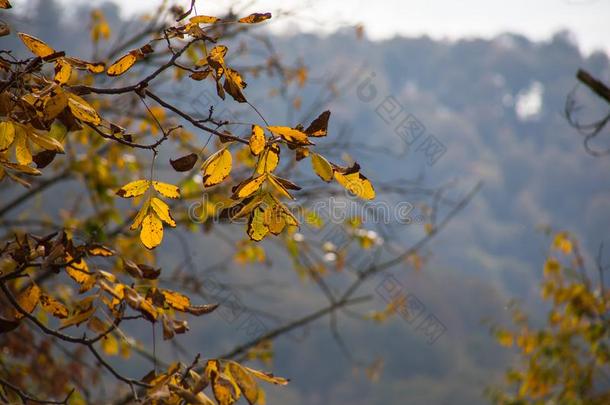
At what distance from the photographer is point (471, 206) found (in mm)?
38719

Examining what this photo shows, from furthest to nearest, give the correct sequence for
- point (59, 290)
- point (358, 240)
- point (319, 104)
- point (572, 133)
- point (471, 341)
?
point (572, 133)
point (471, 341)
point (59, 290)
point (319, 104)
point (358, 240)

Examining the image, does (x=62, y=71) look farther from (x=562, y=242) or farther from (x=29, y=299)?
(x=562, y=242)

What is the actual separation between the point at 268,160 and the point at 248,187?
1.8 inches

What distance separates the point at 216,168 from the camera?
2.74 feet

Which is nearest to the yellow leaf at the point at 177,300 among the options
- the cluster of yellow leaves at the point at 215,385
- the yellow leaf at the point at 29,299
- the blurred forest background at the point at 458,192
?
the cluster of yellow leaves at the point at 215,385

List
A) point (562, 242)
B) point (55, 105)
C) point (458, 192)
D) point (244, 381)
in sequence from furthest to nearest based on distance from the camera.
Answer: point (458, 192) → point (562, 242) → point (244, 381) → point (55, 105)

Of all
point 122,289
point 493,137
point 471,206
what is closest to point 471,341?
point 471,206

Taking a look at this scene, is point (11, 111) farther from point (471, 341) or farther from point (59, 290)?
point (471, 341)

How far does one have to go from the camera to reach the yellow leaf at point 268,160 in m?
0.81

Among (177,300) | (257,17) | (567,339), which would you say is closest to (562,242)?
(567,339)

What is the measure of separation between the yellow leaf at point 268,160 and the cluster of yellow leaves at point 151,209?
0.46 ft

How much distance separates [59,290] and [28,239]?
257cm

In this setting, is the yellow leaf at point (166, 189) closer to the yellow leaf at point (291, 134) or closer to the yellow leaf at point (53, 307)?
the yellow leaf at point (291, 134)

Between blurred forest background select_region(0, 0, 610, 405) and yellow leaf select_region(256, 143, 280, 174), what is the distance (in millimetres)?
13718
